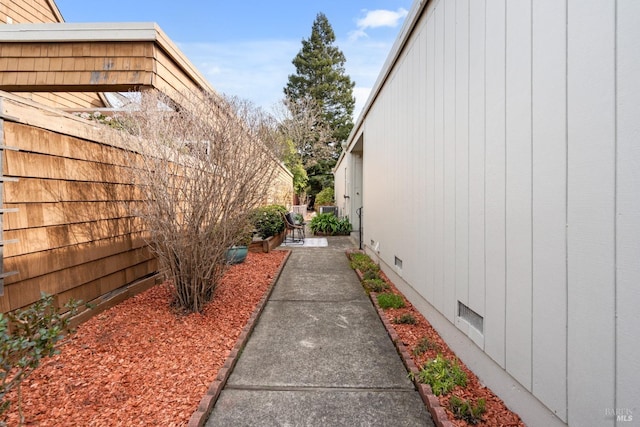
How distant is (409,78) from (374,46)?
1308 cm

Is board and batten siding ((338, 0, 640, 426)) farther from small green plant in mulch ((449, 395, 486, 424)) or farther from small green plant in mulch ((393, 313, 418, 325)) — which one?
small green plant in mulch ((393, 313, 418, 325))

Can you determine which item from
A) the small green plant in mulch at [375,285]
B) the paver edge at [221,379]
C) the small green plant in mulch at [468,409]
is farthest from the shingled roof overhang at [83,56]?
the small green plant in mulch at [468,409]

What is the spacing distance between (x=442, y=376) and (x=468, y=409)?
0.38 m

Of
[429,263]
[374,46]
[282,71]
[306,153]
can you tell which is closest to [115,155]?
[429,263]

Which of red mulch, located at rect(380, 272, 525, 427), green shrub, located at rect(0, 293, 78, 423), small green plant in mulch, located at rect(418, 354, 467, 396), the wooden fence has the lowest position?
red mulch, located at rect(380, 272, 525, 427)

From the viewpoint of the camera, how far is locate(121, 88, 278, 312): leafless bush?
3414mm

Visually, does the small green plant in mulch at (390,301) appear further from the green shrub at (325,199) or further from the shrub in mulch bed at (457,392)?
the green shrub at (325,199)

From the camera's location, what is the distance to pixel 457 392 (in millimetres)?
2213

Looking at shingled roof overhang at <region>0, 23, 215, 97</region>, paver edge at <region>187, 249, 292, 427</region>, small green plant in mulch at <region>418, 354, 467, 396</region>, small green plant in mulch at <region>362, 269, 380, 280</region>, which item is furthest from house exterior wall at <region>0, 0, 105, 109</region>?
small green plant in mulch at <region>418, 354, 467, 396</region>

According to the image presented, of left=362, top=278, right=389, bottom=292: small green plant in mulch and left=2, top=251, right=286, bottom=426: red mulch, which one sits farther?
left=362, top=278, right=389, bottom=292: small green plant in mulch

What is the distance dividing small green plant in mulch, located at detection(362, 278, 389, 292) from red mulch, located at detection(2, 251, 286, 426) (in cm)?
172

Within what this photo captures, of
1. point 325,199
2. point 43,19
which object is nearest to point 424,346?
point 43,19

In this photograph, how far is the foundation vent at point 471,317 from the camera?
7.96 ft

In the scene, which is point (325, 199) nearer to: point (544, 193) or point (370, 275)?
point (370, 275)
